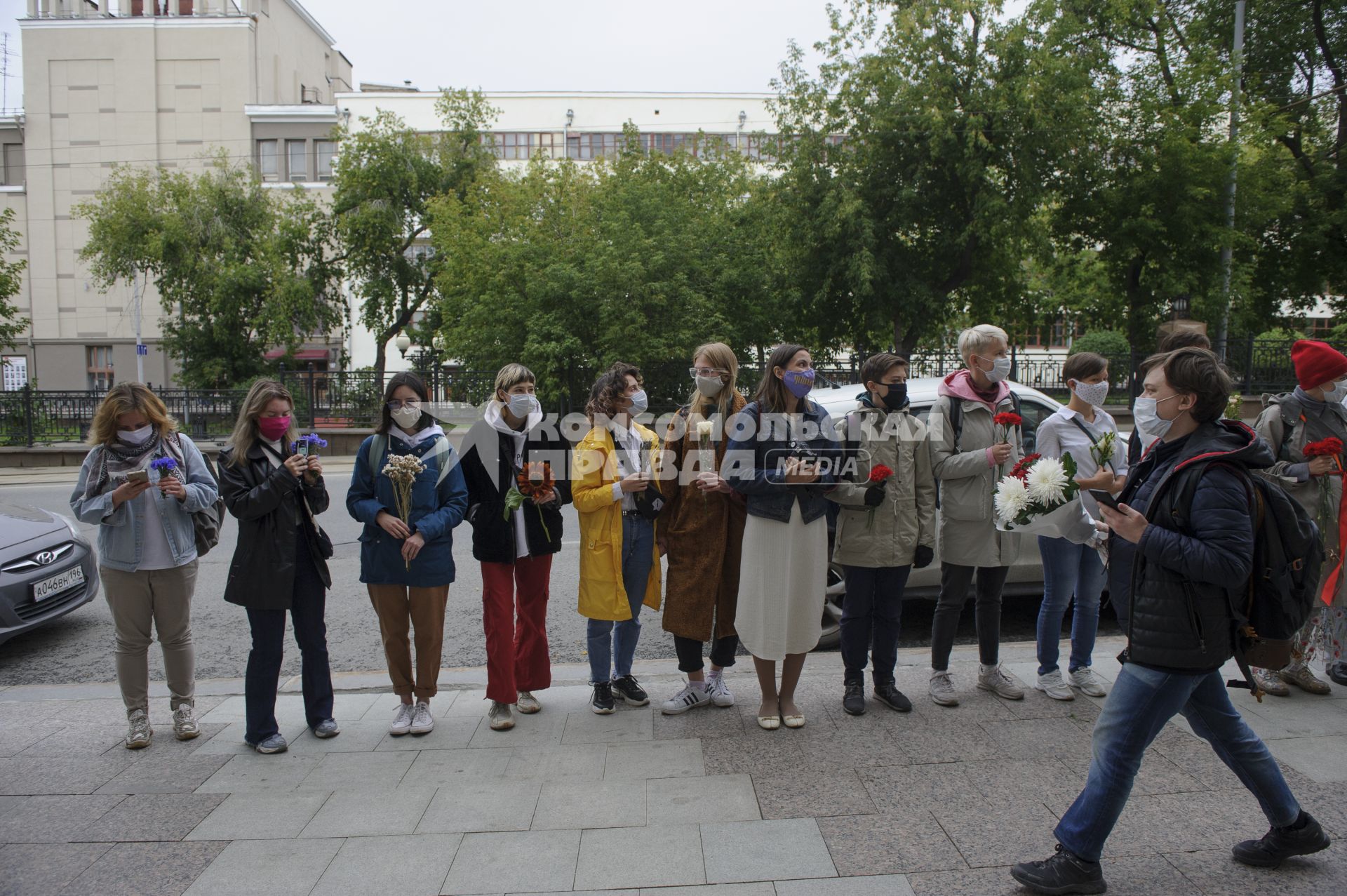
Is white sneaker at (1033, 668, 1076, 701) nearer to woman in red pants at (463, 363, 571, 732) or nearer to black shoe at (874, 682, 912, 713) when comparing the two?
black shoe at (874, 682, 912, 713)

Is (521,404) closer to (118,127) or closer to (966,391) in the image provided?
(966,391)

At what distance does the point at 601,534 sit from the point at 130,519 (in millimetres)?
2436

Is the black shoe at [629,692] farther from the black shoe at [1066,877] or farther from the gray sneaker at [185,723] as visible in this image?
the black shoe at [1066,877]

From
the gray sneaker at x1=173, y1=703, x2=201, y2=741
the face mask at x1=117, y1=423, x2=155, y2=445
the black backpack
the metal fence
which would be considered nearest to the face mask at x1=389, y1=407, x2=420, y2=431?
the face mask at x1=117, y1=423, x2=155, y2=445

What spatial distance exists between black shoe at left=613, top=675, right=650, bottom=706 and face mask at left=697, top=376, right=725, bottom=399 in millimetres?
1738

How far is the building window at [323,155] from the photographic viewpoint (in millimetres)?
49500

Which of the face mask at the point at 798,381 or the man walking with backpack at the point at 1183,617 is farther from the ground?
the face mask at the point at 798,381

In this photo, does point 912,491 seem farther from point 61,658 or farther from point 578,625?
point 61,658

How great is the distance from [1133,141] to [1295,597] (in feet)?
71.3

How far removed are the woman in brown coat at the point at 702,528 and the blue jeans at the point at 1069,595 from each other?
1.78 metres

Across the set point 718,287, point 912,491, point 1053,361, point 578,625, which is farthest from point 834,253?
point 912,491

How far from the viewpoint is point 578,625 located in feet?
24.3

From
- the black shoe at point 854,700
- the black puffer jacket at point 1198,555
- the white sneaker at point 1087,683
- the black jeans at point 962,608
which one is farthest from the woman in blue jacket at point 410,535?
the white sneaker at point 1087,683

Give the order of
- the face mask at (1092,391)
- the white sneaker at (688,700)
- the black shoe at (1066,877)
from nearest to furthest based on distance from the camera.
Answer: the black shoe at (1066,877)
the face mask at (1092,391)
the white sneaker at (688,700)
